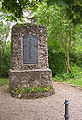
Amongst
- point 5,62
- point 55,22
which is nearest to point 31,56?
point 55,22

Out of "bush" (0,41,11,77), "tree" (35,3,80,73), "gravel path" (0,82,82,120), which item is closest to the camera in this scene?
"gravel path" (0,82,82,120)

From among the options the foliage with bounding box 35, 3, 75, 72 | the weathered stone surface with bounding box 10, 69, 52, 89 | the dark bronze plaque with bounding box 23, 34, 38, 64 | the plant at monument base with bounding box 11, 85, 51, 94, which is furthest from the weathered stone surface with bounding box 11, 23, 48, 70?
the foliage with bounding box 35, 3, 75, 72

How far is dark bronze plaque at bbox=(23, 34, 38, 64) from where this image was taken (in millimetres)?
6023

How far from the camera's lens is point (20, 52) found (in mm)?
6098

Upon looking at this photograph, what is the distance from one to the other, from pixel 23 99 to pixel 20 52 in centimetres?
208

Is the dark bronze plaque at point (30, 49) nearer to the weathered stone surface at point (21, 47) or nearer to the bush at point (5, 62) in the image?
the weathered stone surface at point (21, 47)

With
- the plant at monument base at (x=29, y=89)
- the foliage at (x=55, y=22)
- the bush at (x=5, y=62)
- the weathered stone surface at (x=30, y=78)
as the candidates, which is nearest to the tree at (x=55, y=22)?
the foliage at (x=55, y=22)

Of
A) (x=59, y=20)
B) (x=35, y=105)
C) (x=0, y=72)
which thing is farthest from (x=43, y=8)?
(x=35, y=105)

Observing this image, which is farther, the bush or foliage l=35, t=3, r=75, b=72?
the bush

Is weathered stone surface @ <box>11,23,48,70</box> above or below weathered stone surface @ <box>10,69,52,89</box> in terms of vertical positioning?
above

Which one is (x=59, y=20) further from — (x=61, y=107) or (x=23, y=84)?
(x=61, y=107)

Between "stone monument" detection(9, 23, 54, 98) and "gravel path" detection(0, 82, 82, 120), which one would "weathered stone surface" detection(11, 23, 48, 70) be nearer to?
"stone monument" detection(9, 23, 54, 98)

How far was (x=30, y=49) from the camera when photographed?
602 cm

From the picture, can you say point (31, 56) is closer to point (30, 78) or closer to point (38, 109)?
point (30, 78)
